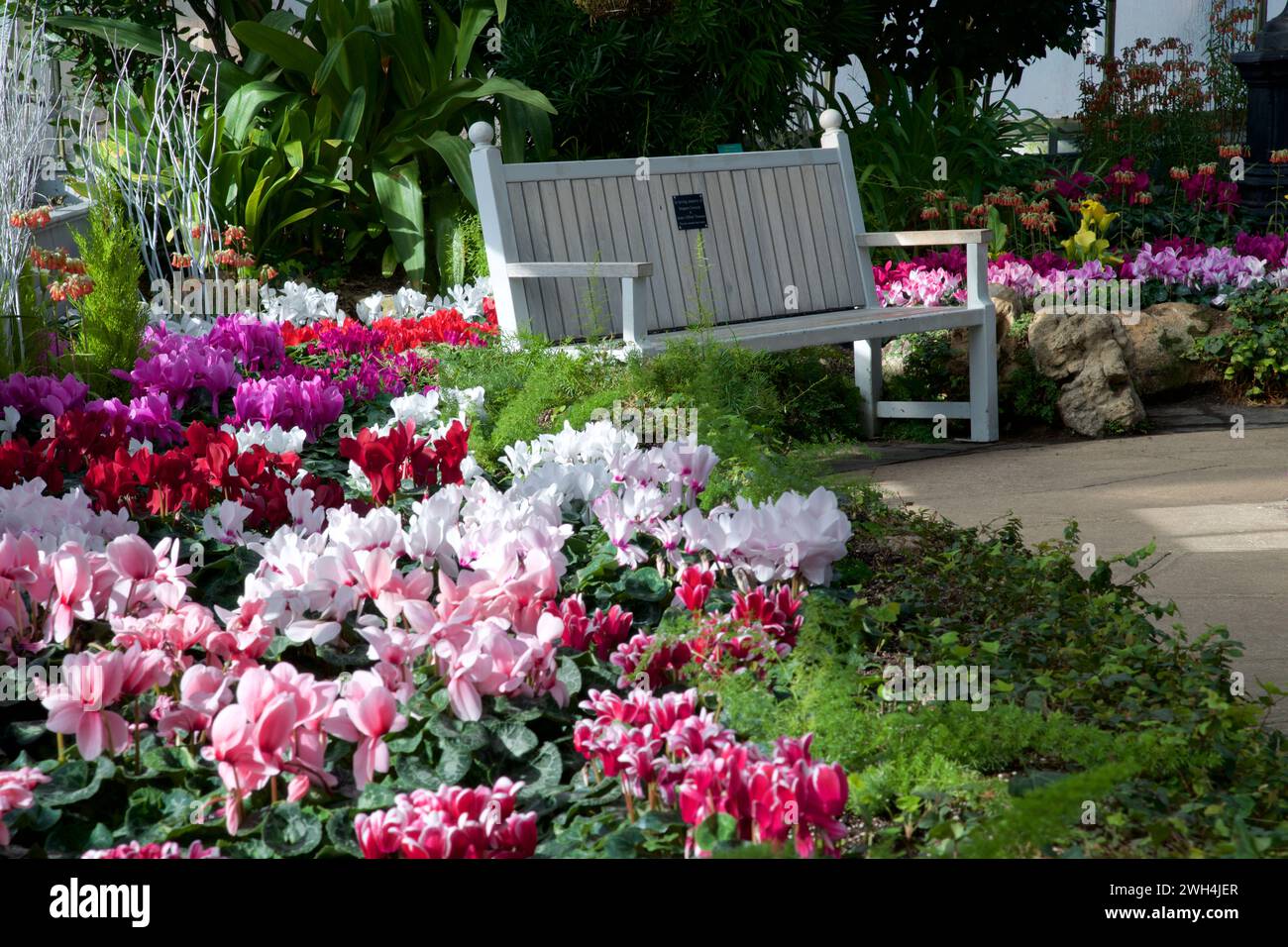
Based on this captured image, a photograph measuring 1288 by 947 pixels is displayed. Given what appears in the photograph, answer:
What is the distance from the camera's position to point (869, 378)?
257 inches

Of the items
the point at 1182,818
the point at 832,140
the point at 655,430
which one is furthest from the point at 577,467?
the point at 832,140

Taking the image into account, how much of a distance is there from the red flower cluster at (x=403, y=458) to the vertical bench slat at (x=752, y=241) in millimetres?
3304

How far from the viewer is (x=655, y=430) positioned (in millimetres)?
3713

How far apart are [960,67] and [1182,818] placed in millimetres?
9861

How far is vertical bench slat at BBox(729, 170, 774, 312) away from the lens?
611cm

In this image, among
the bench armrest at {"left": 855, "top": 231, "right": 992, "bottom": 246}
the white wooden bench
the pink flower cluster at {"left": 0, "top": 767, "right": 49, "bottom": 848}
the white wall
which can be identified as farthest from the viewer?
the white wall

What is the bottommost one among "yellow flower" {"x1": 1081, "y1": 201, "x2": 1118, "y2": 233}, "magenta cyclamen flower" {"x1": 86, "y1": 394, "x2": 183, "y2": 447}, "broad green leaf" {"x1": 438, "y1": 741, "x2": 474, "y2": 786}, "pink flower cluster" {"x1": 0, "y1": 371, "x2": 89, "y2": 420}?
"broad green leaf" {"x1": 438, "y1": 741, "x2": 474, "y2": 786}

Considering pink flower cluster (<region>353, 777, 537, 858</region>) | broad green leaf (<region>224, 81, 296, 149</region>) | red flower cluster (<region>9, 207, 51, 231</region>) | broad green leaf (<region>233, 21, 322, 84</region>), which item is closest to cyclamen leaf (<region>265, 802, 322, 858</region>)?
pink flower cluster (<region>353, 777, 537, 858</region>)

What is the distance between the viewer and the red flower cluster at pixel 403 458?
108 inches

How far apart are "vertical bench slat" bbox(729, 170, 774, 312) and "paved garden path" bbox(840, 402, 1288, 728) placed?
844mm

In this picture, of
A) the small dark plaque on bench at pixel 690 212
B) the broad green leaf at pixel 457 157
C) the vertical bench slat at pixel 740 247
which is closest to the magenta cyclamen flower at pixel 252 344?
the small dark plaque on bench at pixel 690 212

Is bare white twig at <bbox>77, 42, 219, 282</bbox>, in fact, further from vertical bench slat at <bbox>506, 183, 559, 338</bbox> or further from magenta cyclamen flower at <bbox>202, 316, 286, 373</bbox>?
magenta cyclamen flower at <bbox>202, 316, 286, 373</bbox>
